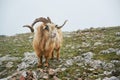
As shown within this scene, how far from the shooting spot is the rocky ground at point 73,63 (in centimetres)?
1941

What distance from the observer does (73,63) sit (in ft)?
71.8

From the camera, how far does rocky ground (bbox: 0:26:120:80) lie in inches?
764

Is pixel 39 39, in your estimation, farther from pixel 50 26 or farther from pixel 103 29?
pixel 103 29

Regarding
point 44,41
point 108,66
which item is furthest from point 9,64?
point 108,66

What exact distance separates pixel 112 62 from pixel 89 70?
186 cm

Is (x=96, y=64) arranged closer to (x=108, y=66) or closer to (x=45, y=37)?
(x=108, y=66)

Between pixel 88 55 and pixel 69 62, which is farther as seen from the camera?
pixel 88 55

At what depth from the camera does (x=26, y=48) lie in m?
29.7

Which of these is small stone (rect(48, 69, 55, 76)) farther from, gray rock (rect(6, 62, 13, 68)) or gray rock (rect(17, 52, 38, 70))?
gray rock (rect(6, 62, 13, 68))

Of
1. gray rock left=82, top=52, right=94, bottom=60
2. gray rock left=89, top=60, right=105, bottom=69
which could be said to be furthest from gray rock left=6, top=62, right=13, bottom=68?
gray rock left=89, top=60, right=105, bottom=69

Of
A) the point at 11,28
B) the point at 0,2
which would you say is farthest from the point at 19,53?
the point at 11,28

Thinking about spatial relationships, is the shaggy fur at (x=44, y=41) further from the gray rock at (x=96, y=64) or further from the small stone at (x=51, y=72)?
the gray rock at (x=96, y=64)

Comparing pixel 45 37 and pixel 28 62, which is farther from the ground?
pixel 45 37

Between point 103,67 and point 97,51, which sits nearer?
point 103,67
